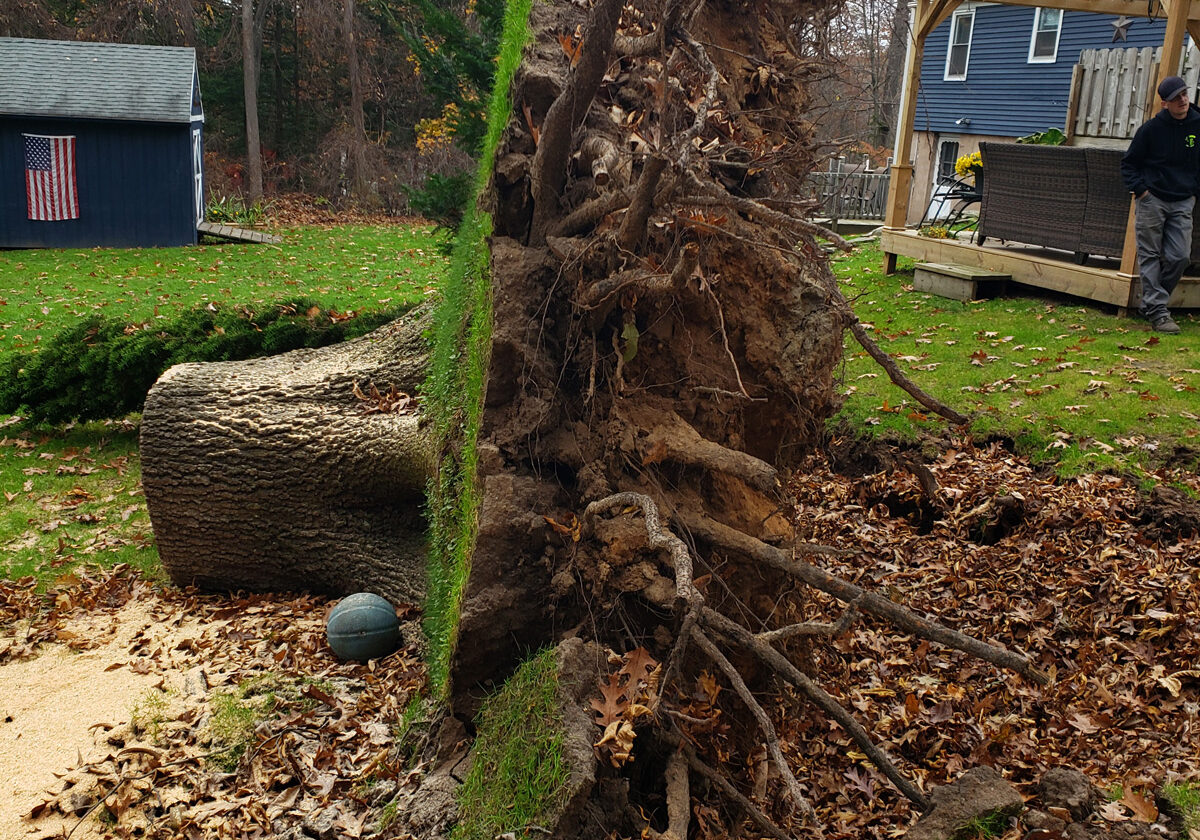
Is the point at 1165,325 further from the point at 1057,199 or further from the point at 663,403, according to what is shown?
the point at 663,403

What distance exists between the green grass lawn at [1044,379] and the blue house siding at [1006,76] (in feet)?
38.7

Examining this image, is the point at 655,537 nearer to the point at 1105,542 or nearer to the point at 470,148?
the point at 1105,542

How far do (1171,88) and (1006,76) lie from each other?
610 inches

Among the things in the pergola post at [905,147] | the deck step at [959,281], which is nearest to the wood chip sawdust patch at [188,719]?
the deck step at [959,281]

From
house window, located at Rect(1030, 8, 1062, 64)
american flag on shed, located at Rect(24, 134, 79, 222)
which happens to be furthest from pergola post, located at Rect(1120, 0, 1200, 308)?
american flag on shed, located at Rect(24, 134, 79, 222)

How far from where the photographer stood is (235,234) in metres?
22.1

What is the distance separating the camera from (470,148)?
1169 cm

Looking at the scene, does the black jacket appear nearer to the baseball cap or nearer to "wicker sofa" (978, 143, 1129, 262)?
the baseball cap

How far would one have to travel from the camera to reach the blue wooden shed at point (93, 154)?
804 inches

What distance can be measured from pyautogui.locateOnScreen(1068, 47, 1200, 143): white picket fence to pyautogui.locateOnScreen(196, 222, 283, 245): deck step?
16259 millimetres

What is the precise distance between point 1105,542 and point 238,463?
5724mm

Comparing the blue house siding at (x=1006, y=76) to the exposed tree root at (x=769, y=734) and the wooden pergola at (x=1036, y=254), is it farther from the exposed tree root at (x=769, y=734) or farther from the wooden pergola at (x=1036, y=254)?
the exposed tree root at (x=769, y=734)

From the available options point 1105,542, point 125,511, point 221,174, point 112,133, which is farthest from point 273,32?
point 1105,542

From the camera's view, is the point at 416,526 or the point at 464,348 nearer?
the point at 464,348
